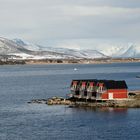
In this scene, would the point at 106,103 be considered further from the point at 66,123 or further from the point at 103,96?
the point at 66,123

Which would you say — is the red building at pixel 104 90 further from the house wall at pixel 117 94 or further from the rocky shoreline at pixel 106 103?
the rocky shoreline at pixel 106 103

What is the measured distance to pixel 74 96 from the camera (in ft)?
272

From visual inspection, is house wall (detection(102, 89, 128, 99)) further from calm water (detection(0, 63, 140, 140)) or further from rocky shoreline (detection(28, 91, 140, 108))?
calm water (detection(0, 63, 140, 140))

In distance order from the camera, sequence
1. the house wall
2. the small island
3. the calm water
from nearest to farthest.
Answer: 1. the calm water
2. the small island
3. the house wall

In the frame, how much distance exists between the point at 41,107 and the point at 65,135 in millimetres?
23097

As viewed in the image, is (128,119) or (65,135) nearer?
(65,135)

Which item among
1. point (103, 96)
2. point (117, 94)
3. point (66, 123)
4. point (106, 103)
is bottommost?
point (66, 123)

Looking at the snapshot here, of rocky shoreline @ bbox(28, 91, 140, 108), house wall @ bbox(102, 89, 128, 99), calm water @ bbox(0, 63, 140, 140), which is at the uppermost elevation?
house wall @ bbox(102, 89, 128, 99)

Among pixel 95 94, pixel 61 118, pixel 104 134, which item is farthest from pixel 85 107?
pixel 104 134

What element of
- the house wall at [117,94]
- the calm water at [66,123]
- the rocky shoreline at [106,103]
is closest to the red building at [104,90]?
the house wall at [117,94]

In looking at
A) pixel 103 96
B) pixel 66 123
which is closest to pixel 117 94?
pixel 103 96

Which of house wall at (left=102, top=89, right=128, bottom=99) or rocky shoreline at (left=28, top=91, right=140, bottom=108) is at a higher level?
house wall at (left=102, top=89, right=128, bottom=99)

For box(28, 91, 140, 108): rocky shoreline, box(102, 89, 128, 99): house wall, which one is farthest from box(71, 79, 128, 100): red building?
box(28, 91, 140, 108): rocky shoreline

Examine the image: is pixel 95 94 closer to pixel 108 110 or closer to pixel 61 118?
pixel 108 110
